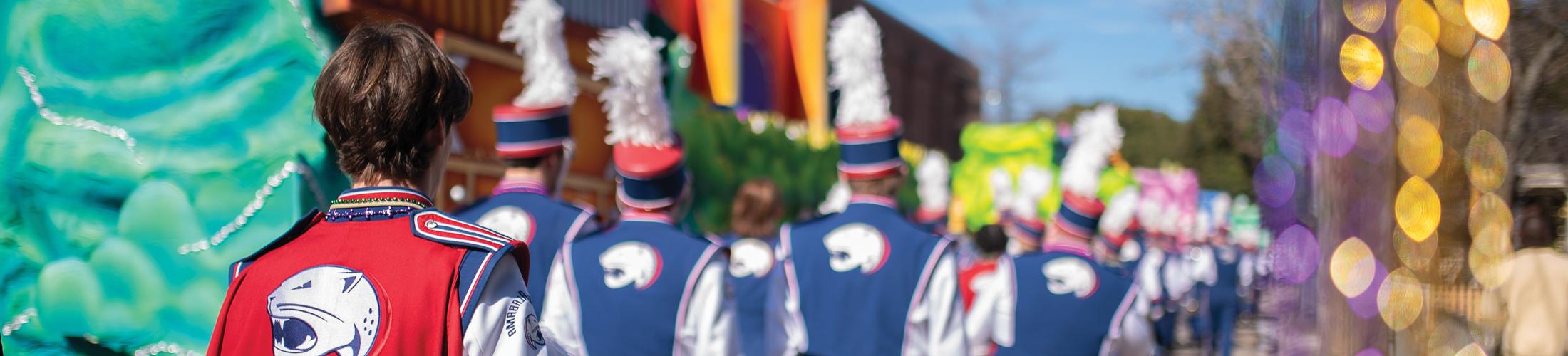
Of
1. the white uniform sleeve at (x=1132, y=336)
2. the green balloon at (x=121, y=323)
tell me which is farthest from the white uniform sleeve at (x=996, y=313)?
the green balloon at (x=121, y=323)

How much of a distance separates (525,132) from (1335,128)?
3.03 m

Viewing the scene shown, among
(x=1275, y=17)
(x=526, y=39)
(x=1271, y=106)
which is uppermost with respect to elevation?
(x=526, y=39)

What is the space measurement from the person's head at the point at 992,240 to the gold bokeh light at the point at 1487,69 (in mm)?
5524

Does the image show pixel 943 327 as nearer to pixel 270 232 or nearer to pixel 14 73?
pixel 270 232

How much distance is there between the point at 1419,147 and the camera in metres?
1.27

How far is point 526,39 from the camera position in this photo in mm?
4480

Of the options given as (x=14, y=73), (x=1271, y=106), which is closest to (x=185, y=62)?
(x=14, y=73)

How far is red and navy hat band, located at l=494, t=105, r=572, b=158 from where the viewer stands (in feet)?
12.9

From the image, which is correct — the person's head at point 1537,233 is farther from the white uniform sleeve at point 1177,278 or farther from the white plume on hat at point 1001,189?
the white plume on hat at point 1001,189

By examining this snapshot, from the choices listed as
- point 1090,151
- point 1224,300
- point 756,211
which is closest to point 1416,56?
point 756,211

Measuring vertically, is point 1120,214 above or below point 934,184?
below

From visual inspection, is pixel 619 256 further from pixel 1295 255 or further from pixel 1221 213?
pixel 1221 213

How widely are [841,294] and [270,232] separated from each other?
1.99 m

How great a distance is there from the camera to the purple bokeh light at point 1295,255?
4.52 feet
